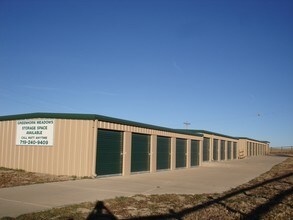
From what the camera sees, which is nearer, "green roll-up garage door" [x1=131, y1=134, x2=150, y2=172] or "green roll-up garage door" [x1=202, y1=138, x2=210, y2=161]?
"green roll-up garage door" [x1=131, y1=134, x2=150, y2=172]

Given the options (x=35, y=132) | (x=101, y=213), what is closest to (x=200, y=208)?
(x=101, y=213)

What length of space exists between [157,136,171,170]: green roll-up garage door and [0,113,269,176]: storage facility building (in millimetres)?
225

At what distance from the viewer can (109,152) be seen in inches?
772

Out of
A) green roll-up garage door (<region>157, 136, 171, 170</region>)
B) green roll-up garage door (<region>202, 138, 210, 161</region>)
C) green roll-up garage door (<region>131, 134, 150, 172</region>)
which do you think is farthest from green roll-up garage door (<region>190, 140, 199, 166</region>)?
green roll-up garage door (<region>131, 134, 150, 172</region>)

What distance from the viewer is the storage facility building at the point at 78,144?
59.2 ft

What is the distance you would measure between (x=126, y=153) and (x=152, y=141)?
13.1ft

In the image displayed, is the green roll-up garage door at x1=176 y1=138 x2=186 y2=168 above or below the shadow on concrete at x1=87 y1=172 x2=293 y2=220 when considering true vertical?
above

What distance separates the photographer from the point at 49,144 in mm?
18797

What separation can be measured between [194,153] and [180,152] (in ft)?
14.3

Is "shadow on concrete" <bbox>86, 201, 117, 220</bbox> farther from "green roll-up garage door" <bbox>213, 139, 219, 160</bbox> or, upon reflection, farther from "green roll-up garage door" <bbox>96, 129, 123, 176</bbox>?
"green roll-up garage door" <bbox>213, 139, 219, 160</bbox>

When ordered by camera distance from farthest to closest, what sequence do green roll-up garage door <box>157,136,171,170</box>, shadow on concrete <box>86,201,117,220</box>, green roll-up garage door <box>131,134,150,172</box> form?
green roll-up garage door <box>157,136,171,170</box>
green roll-up garage door <box>131,134,150,172</box>
shadow on concrete <box>86,201,117,220</box>

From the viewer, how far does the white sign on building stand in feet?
62.0

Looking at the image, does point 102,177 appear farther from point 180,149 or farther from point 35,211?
point 180,149

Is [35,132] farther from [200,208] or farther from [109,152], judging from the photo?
[200,208]
